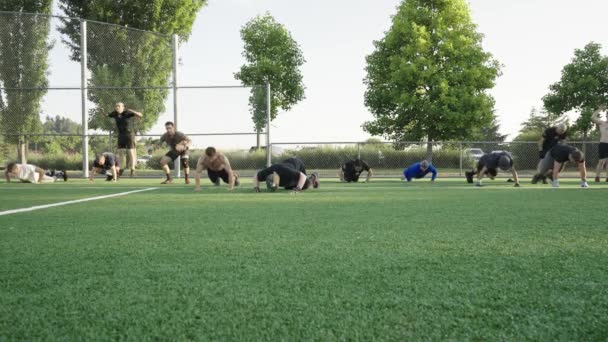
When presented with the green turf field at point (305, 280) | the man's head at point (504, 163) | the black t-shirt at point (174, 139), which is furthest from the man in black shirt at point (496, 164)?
the black t-shirt at point (174, 139)

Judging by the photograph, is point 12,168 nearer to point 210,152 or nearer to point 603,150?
point 210,152

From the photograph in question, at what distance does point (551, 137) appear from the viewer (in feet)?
39.0

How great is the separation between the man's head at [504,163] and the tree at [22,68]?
15191mm

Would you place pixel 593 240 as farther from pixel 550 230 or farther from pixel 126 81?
pixel 126 81

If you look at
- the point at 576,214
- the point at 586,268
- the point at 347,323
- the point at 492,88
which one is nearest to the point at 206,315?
the point at 347,323

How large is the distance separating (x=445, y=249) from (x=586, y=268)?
2.60ft

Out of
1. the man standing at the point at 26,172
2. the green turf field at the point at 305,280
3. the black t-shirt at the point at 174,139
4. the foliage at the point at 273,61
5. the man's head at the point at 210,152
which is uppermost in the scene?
the foliage at the point at 273,61

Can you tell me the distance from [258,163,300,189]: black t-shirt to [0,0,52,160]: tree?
11.9 meters

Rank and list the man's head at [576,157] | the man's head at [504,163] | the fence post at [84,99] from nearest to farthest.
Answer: the man's head at [576,157] < the man's head at [504,163] < the fence post at [84,99]

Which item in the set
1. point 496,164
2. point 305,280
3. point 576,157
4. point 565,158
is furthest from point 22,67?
point 305,280

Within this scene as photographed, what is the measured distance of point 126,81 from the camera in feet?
57.8

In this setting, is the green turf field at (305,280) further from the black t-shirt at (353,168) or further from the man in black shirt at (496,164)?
the black t-shirt at (353,168)

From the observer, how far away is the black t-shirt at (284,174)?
8.64 meters

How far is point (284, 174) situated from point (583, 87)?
2998 cm
